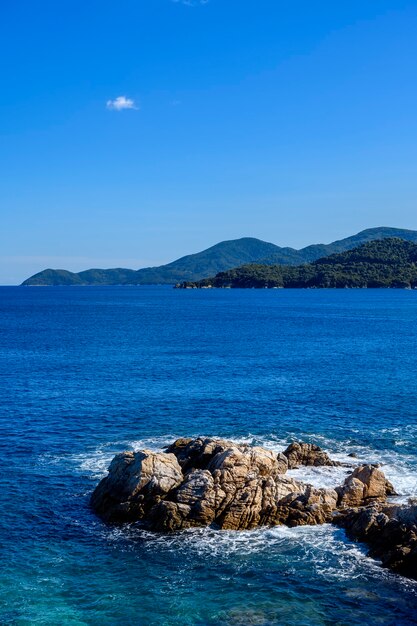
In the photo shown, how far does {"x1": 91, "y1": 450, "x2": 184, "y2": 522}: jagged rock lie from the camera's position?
130ft

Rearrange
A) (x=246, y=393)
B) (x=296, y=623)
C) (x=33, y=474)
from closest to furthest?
(x=296, y=623) → (x=33, y=474) → (x=246, y=393)

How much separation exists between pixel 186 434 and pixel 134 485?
16.8 metres

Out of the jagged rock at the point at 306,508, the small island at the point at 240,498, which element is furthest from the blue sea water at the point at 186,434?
the small island at the point at 240,498

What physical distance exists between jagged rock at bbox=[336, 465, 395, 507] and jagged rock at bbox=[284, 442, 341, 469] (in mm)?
5315

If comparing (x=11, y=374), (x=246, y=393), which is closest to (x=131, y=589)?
(x=246, y=393)

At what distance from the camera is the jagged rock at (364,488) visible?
4122cm

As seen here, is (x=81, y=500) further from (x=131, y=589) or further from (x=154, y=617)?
(x=154, y=617)

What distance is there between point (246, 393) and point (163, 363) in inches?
960

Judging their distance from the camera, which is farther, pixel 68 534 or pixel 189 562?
pixel 68 534

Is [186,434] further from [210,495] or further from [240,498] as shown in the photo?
[240,498]

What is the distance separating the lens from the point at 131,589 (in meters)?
31.0

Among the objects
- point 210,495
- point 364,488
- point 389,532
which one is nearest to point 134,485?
point 210,495

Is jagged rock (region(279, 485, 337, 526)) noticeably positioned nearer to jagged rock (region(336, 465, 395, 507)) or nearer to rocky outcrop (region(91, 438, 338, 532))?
rocky outcrop (region(91, 438, 338, 532))

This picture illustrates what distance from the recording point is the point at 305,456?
49.0 metres
